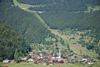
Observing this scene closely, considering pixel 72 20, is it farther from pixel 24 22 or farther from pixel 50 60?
pixel 50 60

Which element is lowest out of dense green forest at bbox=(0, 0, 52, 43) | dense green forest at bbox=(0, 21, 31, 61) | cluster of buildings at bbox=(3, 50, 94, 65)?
cluster of buildings at bbox=(3, 50, 94, 65)

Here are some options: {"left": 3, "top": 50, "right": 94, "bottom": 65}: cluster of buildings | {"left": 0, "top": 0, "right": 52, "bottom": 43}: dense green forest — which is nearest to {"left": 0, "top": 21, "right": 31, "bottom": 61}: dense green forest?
{"left": 3, "top": 50, "right": 94, "bottom": 65}: cluster of buildings

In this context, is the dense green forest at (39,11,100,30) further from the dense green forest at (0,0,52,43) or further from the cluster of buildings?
the cluster of buildings

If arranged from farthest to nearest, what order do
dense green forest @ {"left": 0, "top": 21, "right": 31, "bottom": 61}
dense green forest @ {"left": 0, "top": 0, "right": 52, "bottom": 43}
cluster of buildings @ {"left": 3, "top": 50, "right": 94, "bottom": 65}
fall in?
1. dense green forest @ {"left": 0, "top": 0, "right": 52, "bottom": 43}
2. dense green forest @ {"left": 0, "top": 21, "right": 31, "bottom": 61}
3. cluster of buildings @ {"left": 3, "top": 50, "right": 94, "bottom": 65}

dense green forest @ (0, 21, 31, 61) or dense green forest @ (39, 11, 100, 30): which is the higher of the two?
dense green forest @ (39, 11, 100, 30)

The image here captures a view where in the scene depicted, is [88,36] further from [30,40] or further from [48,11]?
[48,11]

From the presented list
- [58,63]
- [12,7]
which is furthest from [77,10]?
[58,63]

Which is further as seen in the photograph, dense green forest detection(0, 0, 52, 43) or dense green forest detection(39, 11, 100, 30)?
dense green forest detection(39, 11, 100, 30)
